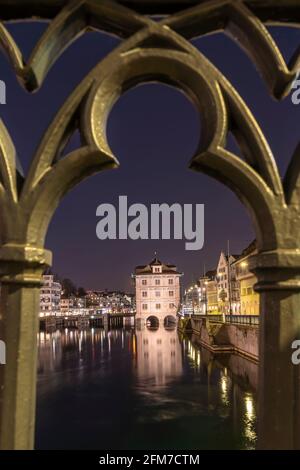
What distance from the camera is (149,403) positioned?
33.2 m

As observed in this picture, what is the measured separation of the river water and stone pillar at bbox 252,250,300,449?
21497mm

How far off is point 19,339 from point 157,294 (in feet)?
398

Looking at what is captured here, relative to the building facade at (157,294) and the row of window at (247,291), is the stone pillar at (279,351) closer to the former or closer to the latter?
the row of window at (247,291)

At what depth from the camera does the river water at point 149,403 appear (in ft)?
78.8

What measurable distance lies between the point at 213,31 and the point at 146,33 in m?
0.69

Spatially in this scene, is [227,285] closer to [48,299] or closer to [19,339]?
[48,299]

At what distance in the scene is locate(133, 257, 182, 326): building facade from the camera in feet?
403

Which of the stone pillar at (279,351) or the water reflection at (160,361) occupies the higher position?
the stone pillar at (279,351)

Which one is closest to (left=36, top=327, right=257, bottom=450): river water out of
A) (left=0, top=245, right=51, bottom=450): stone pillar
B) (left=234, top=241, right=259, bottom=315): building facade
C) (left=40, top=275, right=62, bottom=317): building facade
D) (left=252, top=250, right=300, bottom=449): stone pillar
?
(left=234, top=241, right=259, bottom=315): building facade

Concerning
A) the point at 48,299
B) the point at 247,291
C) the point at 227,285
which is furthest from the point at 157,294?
the point at 247,291

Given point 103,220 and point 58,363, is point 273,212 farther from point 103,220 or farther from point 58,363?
point 58,363

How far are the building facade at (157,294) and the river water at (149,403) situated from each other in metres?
63.3

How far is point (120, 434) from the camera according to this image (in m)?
25.3

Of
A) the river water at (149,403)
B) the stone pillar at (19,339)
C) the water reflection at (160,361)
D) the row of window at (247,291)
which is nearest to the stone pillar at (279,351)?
the stone pillar at (19,339)
